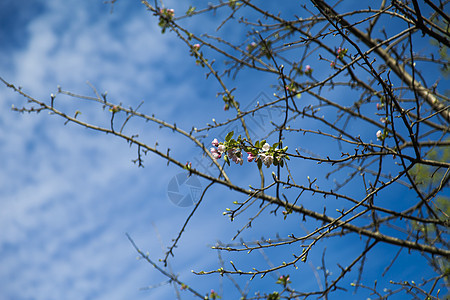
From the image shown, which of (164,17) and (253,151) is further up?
(164,17)

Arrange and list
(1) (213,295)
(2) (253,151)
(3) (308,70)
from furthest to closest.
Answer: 1. (3) (308,70)
2. (1) (213,295)
3. (2) (253,151)

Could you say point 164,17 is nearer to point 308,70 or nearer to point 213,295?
point 308,70

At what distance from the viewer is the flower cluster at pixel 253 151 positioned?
1679 millimetres

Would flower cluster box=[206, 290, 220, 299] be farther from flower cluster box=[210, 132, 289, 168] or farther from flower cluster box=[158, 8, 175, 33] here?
flower cluster box=[158, 8, 175, 33]

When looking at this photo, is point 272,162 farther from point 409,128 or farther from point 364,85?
point 364,85

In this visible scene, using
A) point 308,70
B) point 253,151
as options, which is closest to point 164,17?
point 308,70

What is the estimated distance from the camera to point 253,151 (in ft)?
5.67

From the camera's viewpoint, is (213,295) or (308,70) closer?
(213,295)

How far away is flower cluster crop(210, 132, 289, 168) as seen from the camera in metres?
1.68

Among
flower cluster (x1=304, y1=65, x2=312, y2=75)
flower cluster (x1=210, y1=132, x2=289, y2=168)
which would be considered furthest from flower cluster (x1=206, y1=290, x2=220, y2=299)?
flower cluster (x1=304, y1=65, x2=312, y2=75)

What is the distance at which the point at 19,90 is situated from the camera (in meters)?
2.56

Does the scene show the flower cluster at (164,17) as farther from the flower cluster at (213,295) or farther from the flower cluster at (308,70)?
the flower cluster at (213,295)

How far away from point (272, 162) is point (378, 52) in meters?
2.23

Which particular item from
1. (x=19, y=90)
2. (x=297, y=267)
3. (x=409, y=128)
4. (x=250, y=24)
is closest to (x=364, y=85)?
(x=250, y=24)
